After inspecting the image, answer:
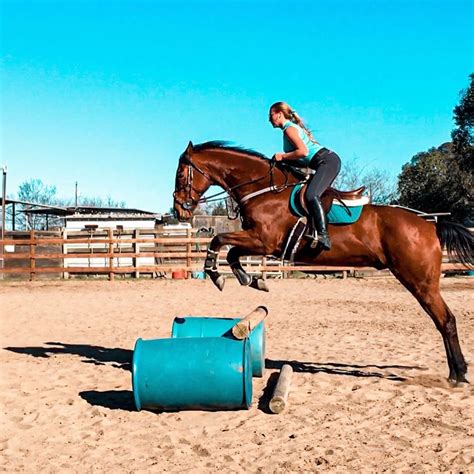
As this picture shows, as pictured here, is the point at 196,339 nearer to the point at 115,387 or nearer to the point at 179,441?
the point at 179,441

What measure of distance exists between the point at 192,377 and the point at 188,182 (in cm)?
281

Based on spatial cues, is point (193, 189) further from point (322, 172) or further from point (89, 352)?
point (89, 352)

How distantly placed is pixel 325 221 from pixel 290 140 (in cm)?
102

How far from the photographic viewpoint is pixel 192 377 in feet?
17.4

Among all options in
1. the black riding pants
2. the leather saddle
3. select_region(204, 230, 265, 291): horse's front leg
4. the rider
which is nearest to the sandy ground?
select_region(204, 230, 265, 291): horse's front leg

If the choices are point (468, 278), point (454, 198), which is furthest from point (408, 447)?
point (454, 198)

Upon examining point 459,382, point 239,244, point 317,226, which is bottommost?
point 459,382

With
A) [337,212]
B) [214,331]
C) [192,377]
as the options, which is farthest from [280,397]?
[337,212]

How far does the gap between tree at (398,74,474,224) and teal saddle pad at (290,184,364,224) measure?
29.6m

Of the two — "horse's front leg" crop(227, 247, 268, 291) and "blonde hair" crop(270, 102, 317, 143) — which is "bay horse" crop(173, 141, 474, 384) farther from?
"blonde hair" crop(270, 102, 317, 143)

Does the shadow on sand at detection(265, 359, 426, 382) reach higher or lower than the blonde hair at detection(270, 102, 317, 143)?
lower

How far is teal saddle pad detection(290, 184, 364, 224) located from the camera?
6.80 meters

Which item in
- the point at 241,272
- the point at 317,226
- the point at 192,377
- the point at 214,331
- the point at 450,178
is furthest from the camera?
the point at 450,178

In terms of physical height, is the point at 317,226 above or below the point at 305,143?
below
